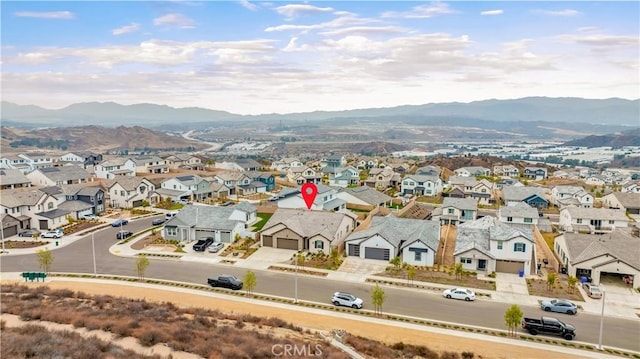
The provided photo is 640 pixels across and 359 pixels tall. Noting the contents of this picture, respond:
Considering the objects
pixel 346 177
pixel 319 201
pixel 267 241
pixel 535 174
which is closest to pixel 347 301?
pixel 267 241

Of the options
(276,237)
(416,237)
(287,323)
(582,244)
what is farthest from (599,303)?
(276,237)

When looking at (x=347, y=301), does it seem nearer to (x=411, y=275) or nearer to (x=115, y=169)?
(x=411, y=275)

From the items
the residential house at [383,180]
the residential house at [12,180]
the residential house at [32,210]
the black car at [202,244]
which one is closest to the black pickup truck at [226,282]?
the black car at [202,244]

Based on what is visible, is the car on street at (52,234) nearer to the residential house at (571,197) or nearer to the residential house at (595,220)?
the residential house at (595,220)

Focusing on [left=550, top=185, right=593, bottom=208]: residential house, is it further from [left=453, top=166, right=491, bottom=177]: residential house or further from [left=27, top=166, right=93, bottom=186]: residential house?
[left=27, top=166, right=93, bottom=186]: residential house

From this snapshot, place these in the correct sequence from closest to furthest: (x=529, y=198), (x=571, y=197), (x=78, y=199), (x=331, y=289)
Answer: (x=331, y=289)
(x=78, y=199)
(x=529, y=198)
(x=571, y=197)

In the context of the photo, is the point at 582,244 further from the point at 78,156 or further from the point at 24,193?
the point at 78,156
